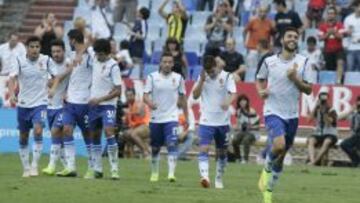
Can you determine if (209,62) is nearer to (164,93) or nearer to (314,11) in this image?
(164,93)

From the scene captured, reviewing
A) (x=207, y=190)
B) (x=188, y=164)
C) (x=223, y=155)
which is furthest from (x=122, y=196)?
(x=188, y=164)

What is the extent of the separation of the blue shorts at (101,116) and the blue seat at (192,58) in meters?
13.0

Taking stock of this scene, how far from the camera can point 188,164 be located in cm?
3139

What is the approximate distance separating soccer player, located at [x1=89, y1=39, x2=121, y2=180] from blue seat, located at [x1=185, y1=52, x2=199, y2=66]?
13.0 meters

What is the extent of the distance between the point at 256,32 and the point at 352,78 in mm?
3372

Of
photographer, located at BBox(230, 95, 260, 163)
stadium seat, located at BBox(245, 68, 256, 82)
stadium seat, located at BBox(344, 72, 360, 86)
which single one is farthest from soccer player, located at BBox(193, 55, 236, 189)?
stadium seat, located at BBox(245, 68, 256, 82)

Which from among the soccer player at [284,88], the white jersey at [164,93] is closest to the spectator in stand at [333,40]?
the white jersey at [164,93]

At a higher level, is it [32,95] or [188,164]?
[32,95]

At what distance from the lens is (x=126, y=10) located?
40562 millimetres

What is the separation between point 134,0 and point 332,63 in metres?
8.07

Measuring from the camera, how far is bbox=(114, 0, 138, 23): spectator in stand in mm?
40312

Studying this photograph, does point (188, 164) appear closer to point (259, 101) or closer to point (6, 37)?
point (259, 101)

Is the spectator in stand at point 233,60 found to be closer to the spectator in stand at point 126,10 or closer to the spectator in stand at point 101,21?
the spectator in stand at point 101,21

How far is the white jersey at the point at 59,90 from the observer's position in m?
24.7
